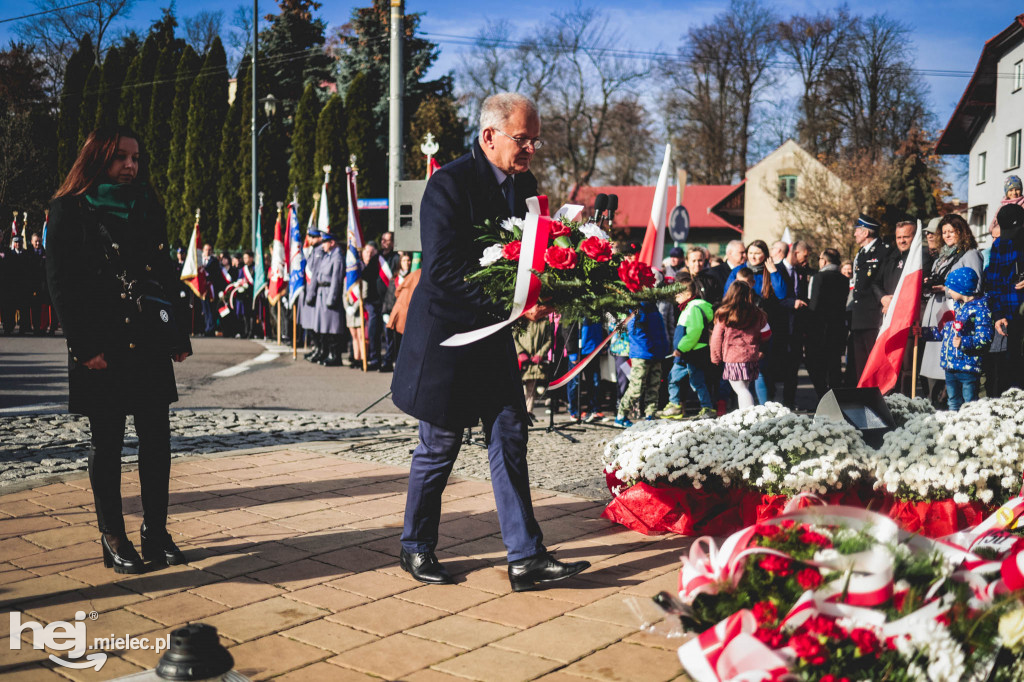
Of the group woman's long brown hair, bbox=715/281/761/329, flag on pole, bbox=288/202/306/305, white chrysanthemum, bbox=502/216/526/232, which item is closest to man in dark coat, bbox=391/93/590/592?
white chrysanthemum, bbox=502/216/526/232

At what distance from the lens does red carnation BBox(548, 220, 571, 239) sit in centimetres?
404

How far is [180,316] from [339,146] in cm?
3312

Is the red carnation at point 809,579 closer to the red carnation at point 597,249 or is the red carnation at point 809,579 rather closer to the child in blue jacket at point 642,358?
the red carnation at point 597,249

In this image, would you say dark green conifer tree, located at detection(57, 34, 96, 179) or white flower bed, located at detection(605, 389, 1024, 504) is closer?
white flower bed, located at detection(605, 389, 1024, 504)

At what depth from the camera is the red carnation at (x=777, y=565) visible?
2654mm

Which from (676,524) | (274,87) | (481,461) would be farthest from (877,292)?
(274,87)

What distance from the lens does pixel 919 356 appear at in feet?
35.9

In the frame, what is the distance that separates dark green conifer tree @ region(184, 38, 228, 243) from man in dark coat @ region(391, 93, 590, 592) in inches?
1462

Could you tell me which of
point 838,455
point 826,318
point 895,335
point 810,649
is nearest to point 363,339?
point 826,318

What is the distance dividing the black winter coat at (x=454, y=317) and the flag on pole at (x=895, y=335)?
2824mm

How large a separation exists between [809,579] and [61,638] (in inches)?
105

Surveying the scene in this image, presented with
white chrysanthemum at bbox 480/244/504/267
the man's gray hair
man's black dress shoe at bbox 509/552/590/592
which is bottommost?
man's black dress shoe at bbox 509/552/590/592

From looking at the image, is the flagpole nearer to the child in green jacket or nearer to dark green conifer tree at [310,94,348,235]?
the child in green jacket

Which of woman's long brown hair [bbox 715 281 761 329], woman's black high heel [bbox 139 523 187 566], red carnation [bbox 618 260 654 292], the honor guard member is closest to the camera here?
red carnation [bbox 618 260 654 292]
